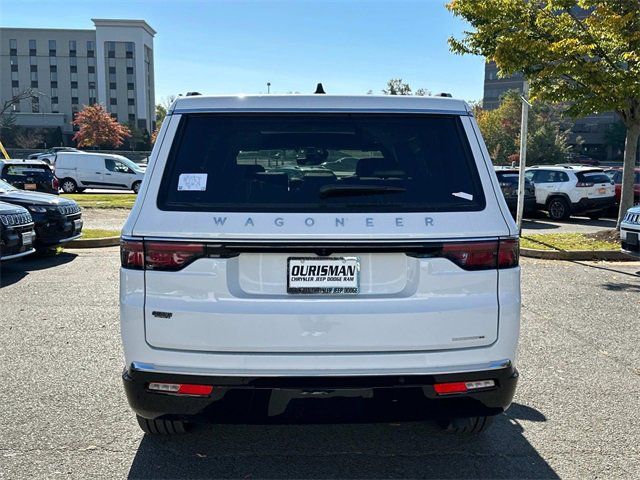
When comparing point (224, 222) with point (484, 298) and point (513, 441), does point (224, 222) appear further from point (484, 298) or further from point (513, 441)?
point (513, 441)

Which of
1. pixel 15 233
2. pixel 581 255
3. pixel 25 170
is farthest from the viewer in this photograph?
pixel 25 170

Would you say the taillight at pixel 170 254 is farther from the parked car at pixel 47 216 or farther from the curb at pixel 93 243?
the curb at pixel 93 243

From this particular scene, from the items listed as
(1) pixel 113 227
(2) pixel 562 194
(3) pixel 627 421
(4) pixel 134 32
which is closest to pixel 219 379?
(3) pixel 627 421

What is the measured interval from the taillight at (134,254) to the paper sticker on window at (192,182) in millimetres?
327

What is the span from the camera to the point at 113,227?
45.5ft

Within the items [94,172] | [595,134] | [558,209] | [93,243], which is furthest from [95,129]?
[595,134]

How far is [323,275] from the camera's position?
2.79 m

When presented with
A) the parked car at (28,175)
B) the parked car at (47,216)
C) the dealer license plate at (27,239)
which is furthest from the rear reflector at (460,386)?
the parked car at (28,175)

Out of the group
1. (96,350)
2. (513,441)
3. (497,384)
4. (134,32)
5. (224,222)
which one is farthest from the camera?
(134,32)

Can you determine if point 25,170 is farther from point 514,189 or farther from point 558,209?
point 558,209

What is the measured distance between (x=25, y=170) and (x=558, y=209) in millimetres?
15793

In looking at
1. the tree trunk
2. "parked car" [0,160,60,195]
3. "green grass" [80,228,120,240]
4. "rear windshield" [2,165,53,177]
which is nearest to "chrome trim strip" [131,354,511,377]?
"green grass" [80,228,120,240]

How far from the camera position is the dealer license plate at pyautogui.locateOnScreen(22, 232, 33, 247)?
862 centimetres

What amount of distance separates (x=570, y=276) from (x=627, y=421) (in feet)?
17.8
